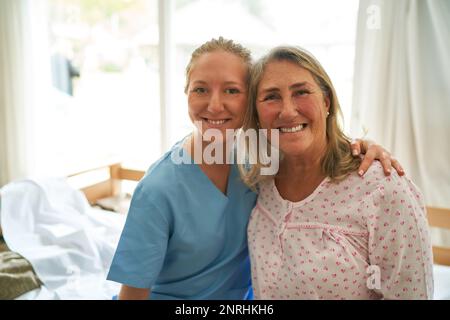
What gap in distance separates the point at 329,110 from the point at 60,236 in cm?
142

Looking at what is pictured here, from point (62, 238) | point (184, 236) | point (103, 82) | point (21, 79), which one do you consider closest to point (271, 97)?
point (184, 236)

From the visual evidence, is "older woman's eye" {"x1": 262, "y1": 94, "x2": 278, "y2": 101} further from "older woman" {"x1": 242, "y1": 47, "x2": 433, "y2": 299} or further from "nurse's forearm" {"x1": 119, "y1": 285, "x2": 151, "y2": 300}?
"nurse's forearm" {"x1": 119, "y1": 285, "x2": 151, "y2": 300}

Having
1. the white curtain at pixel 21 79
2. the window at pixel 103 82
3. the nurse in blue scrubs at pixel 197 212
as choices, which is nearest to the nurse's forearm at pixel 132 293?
the nurse in blue scrubs at pixel 197 212

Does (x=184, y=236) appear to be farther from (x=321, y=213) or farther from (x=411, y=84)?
(x=411, y=84)

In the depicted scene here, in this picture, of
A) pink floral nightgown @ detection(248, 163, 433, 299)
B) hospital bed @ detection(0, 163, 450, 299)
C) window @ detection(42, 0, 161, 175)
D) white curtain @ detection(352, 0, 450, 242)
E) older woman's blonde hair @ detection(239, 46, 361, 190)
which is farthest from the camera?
window @ detection(42, 0, 161, 175)

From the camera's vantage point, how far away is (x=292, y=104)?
0.96m

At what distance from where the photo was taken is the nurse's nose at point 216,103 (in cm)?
99

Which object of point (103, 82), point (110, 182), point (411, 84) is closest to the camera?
point (411, 84)

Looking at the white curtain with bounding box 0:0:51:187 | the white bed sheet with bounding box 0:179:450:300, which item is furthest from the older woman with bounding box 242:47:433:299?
the white curtain with bounding box 0:0:51:187

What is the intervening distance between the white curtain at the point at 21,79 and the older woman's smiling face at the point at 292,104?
2517mm

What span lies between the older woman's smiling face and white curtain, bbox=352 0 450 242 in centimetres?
106

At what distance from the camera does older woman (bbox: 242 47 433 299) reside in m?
0.88

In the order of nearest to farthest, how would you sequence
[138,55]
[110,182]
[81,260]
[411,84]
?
[81,260]
[411,84]
[110,182]
[138,55]
